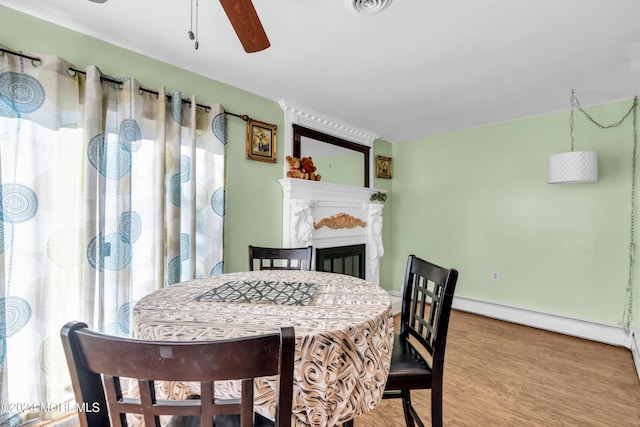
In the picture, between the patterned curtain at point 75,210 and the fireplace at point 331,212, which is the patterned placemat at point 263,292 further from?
the fireplace at point 331,212

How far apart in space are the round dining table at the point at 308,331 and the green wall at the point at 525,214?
2.80 m

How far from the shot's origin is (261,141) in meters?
2.58

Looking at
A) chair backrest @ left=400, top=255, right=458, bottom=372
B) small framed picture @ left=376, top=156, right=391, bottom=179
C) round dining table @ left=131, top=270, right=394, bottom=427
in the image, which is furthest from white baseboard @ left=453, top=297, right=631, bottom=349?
round dining table @ left=131, top=270, right=394, bottom=427

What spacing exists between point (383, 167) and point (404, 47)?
7.47 ft

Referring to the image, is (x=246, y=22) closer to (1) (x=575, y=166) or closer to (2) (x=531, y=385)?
(2) (x=531, y=385)

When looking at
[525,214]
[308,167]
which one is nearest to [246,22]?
[308,167]

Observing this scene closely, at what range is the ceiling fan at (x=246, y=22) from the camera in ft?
3.47

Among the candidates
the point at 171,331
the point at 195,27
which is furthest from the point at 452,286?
the point at 195,27

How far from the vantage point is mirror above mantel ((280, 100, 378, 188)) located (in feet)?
9.43

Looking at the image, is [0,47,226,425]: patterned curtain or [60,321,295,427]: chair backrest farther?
[0,47,226,425]: patterned curtain

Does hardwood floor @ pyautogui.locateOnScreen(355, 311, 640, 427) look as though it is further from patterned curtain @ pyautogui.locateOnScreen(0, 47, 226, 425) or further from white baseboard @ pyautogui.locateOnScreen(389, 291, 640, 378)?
patterned curtain @ pyautogui.locateOnScreen(0, 47, 226, 425)

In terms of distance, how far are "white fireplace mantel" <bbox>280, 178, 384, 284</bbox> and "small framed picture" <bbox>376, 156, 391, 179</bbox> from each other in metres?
0.43

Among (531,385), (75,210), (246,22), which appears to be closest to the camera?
(246,22)

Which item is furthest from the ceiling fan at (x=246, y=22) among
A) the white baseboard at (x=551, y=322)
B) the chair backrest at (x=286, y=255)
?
the white baseboard at (x=551, y=322)
